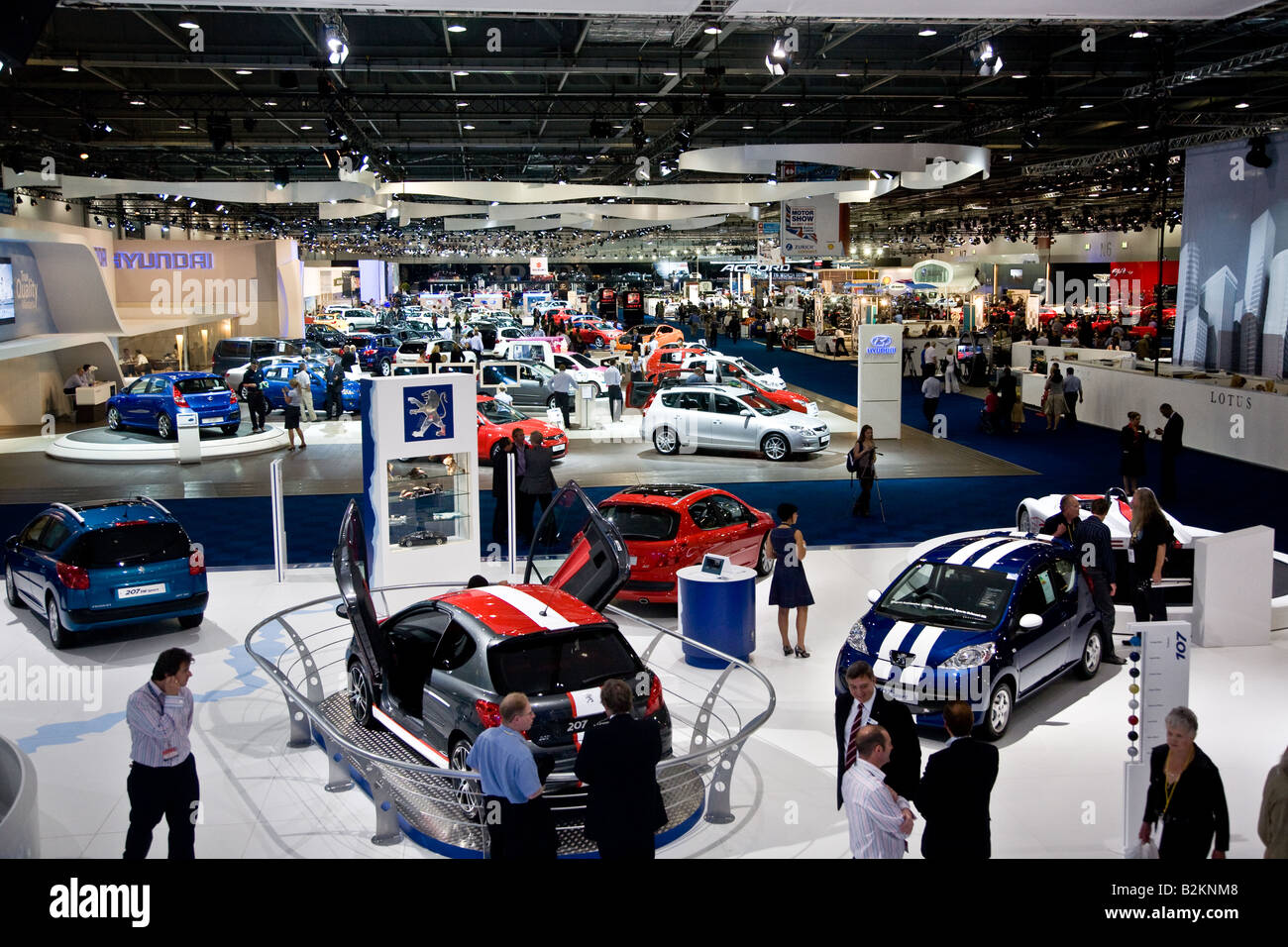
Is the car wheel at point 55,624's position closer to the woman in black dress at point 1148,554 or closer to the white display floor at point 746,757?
the white display floor at point 746,757

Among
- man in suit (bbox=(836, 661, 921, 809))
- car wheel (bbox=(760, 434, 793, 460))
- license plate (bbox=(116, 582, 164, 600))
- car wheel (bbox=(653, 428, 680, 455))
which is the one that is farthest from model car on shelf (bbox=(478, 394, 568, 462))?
man in suit (bbox=(836, 661, 921, 809))

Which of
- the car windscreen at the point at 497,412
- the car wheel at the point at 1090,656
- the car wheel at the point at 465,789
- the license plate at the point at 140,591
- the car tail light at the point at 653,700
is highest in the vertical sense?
the car windscreen at the point at 497,412

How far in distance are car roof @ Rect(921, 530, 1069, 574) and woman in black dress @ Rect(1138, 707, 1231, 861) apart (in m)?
3.71

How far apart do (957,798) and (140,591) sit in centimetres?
839

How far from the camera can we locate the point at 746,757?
28.0ft

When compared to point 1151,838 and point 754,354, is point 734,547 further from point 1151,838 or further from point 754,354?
point 754,354

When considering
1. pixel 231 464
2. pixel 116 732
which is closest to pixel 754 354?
pixel 231 464

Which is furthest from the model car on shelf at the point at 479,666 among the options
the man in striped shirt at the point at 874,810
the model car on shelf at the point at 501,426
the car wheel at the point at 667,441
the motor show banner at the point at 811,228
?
the motor show banner at the point at 811,228

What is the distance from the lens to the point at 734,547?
12961 millimetres

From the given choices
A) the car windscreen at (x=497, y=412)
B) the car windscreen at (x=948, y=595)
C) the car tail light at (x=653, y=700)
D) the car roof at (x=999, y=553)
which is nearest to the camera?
the car tail light at (x=653, y=700)

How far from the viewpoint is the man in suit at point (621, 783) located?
18.2 ft

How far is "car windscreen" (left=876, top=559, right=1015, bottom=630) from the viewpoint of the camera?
9.09m

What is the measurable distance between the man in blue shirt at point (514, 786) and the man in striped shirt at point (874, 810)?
148cm
